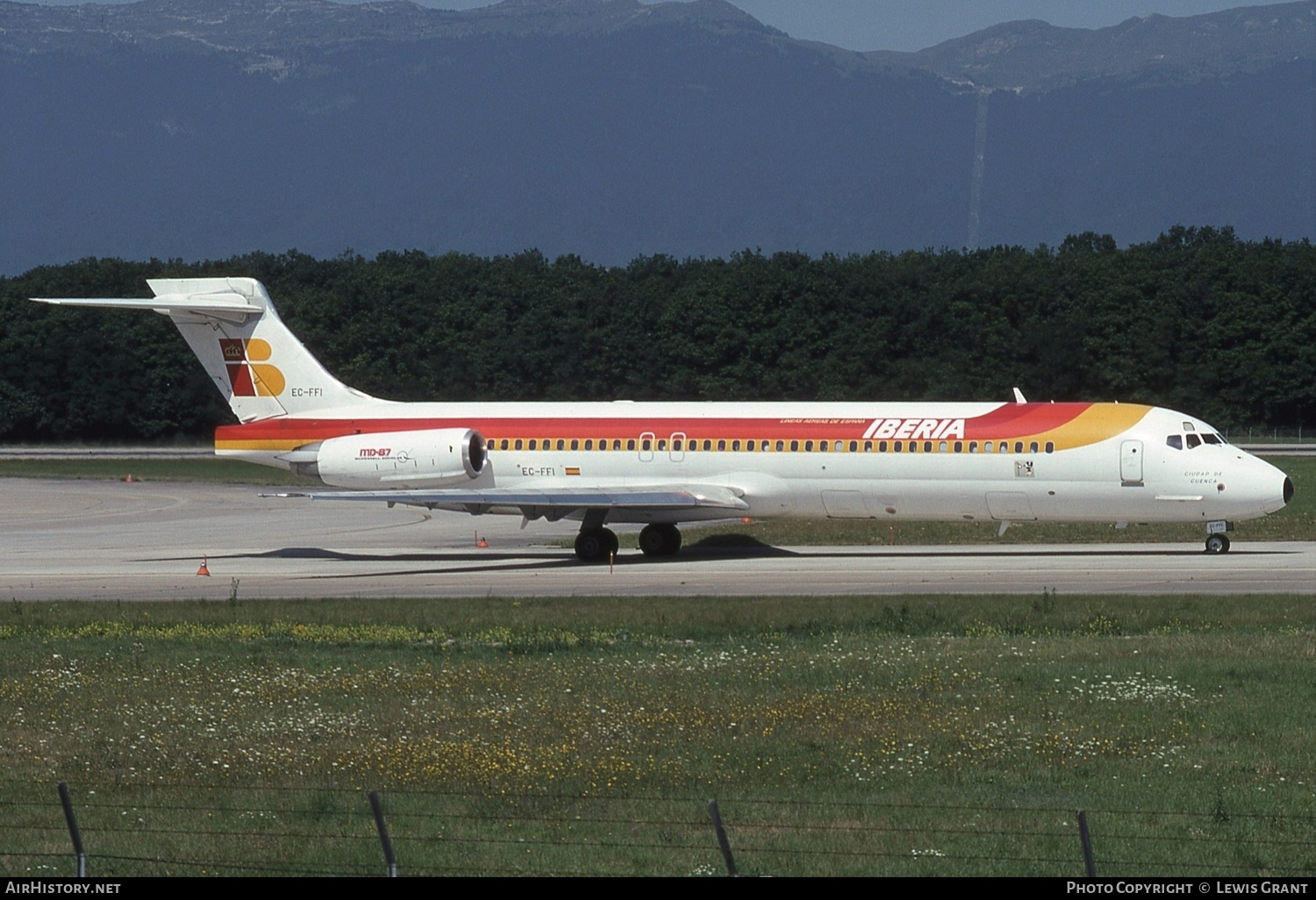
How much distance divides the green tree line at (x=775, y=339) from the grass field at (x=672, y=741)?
212ft

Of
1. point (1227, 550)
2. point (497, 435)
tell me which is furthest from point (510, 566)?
point (1227, 550)

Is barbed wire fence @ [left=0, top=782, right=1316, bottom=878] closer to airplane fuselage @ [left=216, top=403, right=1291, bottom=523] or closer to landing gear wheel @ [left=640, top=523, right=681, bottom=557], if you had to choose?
airplane fuselage @ [left=216, top=403, right=1291, bottom=523]

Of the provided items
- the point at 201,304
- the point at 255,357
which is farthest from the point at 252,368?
the point at 201,304

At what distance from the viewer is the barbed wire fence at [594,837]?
11.0 m

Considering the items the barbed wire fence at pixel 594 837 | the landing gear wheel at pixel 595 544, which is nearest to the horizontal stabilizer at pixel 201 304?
the landing gear wheel at pixel 595 544

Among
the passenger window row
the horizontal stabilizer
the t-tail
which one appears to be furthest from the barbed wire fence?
the t-tail

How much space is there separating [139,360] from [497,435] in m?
63.7

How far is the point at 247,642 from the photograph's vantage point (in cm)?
2241

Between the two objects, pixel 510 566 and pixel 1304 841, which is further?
pixel 510 566

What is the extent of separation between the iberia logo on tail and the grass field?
13.8 m

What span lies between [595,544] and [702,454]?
3126 millimetres

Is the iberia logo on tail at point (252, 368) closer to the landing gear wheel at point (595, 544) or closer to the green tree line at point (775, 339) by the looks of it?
the landing gear wheel at point (595, 544)

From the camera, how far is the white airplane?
33125 mm
